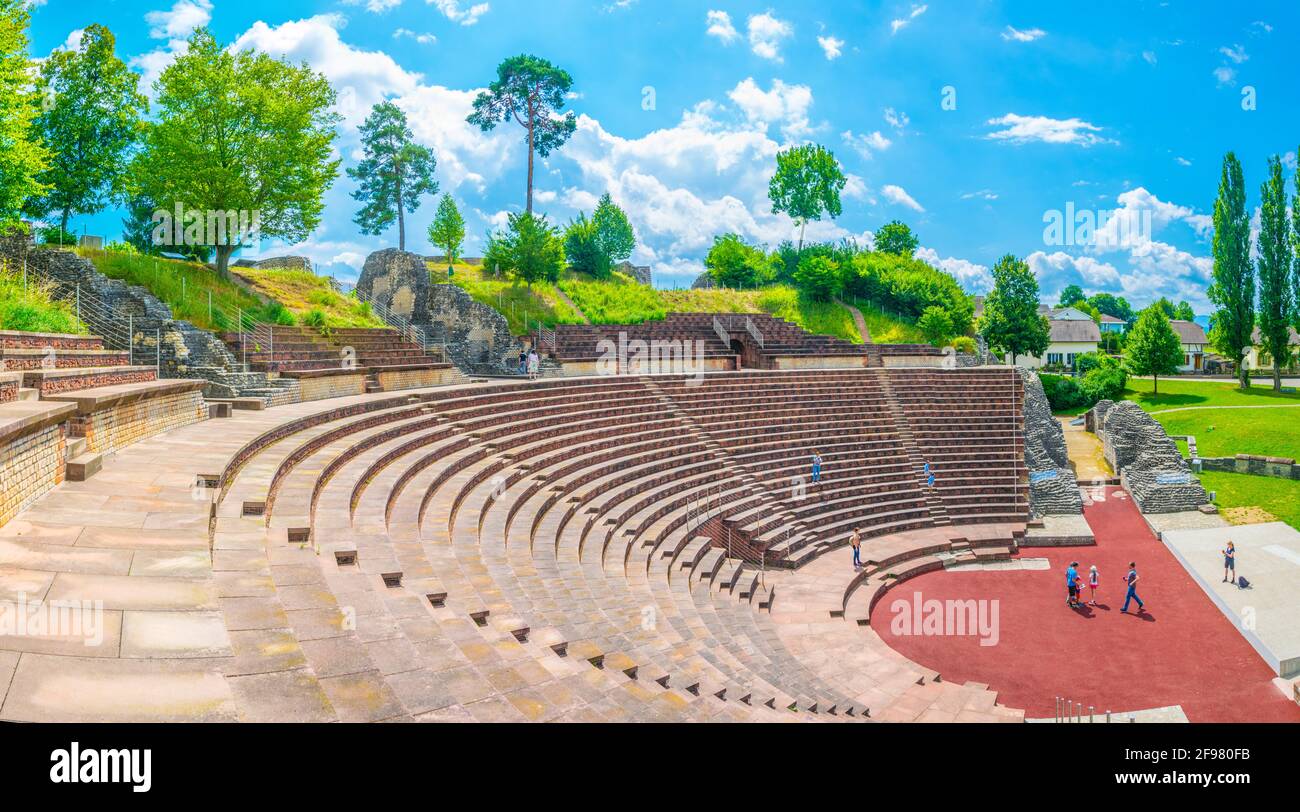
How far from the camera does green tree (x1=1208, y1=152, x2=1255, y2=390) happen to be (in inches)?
1625

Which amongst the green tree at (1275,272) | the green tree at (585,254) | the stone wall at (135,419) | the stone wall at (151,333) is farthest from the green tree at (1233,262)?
the stone wall at (135,419)

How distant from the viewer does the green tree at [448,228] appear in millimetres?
44031

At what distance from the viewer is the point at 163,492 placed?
Result: 25.8 ft

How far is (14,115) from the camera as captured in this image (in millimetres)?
15273

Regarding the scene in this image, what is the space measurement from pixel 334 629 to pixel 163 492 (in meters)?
3.75

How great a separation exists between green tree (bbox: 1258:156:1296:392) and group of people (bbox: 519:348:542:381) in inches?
1582

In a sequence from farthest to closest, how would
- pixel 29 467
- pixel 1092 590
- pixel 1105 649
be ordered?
pixel 1092 590
pixel 1105 649
pixel 29 467

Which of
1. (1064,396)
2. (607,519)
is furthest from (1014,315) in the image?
(607,519)

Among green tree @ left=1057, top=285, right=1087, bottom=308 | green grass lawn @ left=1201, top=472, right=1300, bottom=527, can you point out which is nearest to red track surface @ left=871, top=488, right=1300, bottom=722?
green grass lawn @ left=1201, top=472, right=1300, bottom=527

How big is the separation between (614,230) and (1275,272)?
4151 centimetres

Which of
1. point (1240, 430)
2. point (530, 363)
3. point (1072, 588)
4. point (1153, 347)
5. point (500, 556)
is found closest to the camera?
point (500, 556)

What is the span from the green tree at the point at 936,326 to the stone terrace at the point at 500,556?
15953 millimetres

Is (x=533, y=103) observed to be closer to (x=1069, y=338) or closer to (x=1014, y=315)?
(x=1014, y=315)

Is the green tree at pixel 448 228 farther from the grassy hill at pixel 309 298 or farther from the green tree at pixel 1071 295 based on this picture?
the green tree at pixel 1071 295
